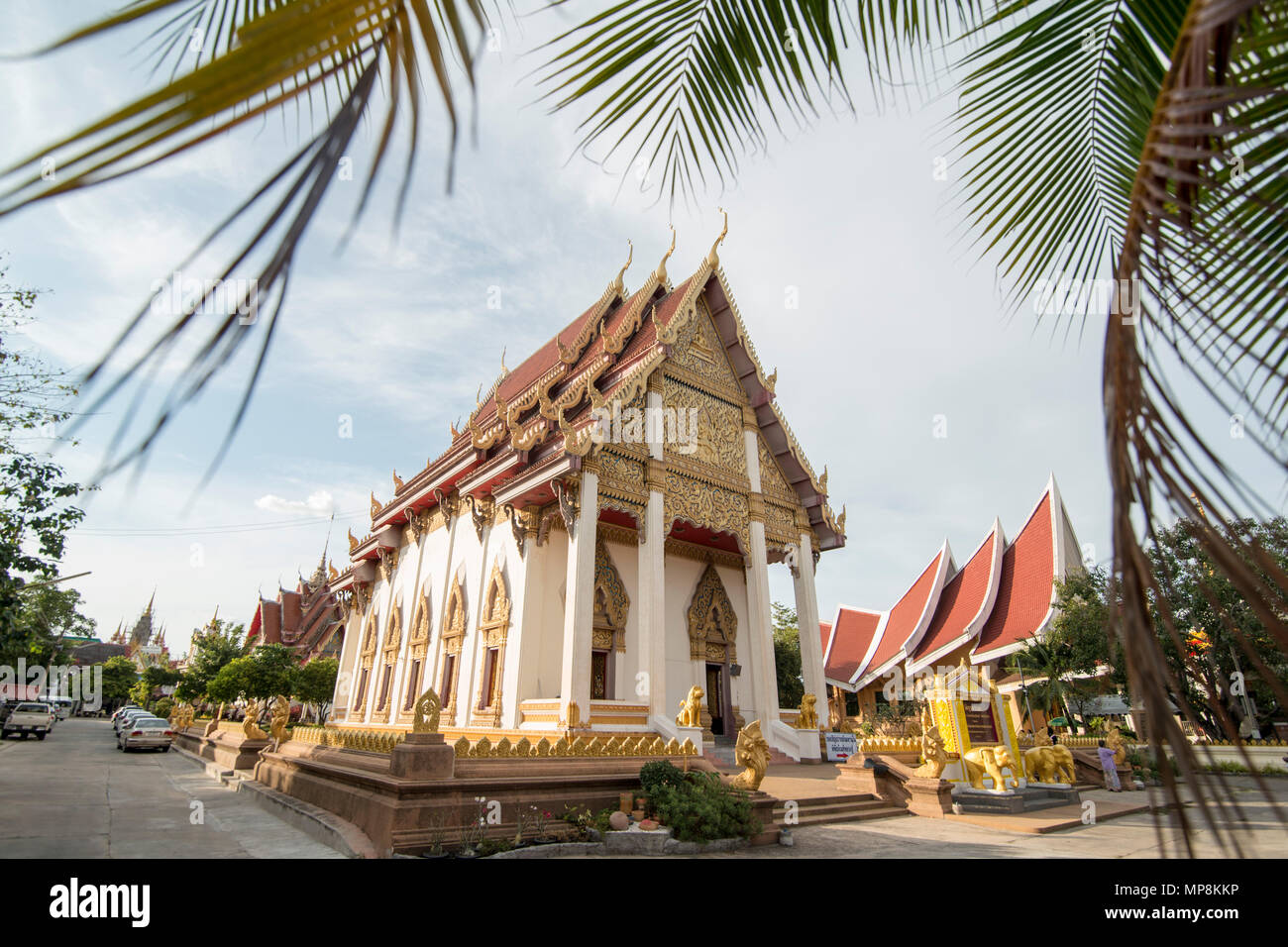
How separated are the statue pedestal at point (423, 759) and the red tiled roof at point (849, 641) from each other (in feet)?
79.4

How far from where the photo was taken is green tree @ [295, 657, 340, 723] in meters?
23.1

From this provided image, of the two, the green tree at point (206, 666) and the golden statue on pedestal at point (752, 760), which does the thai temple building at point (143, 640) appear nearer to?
the green tree at point (206, 666)

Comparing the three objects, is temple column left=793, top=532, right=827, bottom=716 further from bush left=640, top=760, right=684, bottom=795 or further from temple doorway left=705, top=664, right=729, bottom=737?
bush left=640, top=760, right=684, bottom=795

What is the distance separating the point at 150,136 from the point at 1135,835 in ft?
29.7

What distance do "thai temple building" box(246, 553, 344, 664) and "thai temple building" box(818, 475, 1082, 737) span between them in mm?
22450

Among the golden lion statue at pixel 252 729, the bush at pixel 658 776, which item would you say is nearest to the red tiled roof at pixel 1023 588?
the bush at pixel 658 776

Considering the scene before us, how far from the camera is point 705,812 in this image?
245 inches

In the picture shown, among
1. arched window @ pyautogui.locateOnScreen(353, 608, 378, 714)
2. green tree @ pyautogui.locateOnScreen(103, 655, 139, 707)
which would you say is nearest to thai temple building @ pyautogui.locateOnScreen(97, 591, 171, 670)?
green tree @ pyautogui.locateOnScreen(103, 655, 139, 707)

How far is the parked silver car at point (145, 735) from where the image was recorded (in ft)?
65.9

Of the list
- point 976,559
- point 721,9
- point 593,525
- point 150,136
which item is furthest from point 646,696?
point 976,559

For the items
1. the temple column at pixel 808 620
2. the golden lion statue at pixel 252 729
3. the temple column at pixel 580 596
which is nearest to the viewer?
the temple column at pixel 580 596

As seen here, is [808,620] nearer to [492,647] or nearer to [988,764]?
[988,764]

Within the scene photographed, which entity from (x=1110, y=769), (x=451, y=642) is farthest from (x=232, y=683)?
(x=1110, y=769)

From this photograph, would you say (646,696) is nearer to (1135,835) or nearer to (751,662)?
(751,662)
